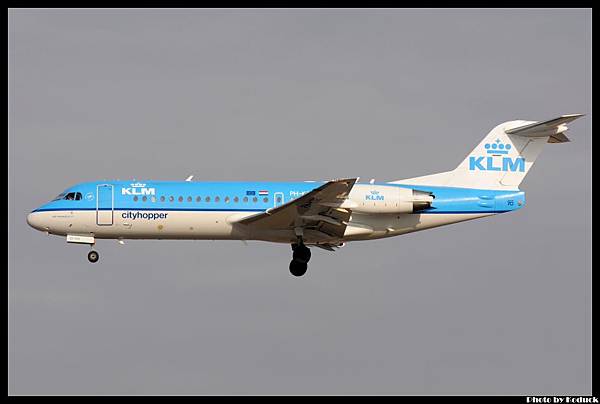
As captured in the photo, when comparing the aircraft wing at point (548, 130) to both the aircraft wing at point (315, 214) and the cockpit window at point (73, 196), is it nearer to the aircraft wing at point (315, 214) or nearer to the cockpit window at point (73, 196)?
the aircraft wing at point (315, 214)

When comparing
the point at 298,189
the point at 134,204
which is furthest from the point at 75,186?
the point at 298,189

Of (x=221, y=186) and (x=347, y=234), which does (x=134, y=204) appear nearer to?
(x=221, y=186)

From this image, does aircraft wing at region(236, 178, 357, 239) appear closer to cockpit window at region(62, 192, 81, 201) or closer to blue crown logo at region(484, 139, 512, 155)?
cockpit window at region(62, 192, 81, 201)

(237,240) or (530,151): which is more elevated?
(530,151)

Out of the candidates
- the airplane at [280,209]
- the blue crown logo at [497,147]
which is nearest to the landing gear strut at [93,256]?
the airplane at [280,209]

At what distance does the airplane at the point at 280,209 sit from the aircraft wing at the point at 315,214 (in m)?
0.03

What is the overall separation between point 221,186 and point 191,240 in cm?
217

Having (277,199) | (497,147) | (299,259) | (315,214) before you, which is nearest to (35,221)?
(277,199)

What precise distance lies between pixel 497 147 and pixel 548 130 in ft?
6.36

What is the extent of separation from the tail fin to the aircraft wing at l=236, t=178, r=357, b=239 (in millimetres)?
3775

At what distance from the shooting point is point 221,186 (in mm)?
41000

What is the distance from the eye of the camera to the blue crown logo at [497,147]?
42719mm

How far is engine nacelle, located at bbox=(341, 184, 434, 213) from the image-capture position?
39.7 m

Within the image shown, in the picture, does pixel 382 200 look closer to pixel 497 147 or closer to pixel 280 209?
pixel 280 209
